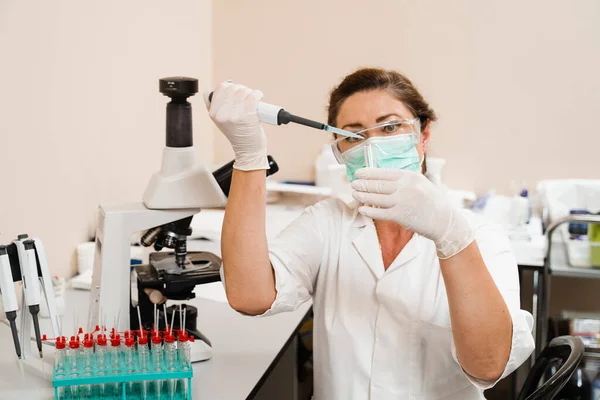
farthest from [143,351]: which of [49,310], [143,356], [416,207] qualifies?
[416,207]

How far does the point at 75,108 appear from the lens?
2.24 metres

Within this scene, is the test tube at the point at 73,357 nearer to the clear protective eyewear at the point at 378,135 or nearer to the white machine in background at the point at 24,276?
the white machine in background at the point at 24,276

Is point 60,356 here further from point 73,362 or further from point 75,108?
point 75,108

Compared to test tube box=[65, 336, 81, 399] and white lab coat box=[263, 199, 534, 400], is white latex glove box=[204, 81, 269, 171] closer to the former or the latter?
white lab coat box=[263, 199, 534, 400]

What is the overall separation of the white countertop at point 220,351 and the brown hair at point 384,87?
0.59 meters

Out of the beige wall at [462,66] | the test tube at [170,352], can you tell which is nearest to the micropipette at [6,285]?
the test tube at [170,352]

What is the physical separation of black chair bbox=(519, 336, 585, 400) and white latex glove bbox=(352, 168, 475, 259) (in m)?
0.35

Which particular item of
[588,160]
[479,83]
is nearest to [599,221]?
[588,160]

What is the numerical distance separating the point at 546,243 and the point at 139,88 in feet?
5.42

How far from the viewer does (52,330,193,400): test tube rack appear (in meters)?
1.30

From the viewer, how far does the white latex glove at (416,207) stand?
1.30 m

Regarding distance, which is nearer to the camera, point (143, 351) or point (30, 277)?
point (143, 351)

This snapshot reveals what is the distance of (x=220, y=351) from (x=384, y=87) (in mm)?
758

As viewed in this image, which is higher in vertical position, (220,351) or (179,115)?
(179,115)
